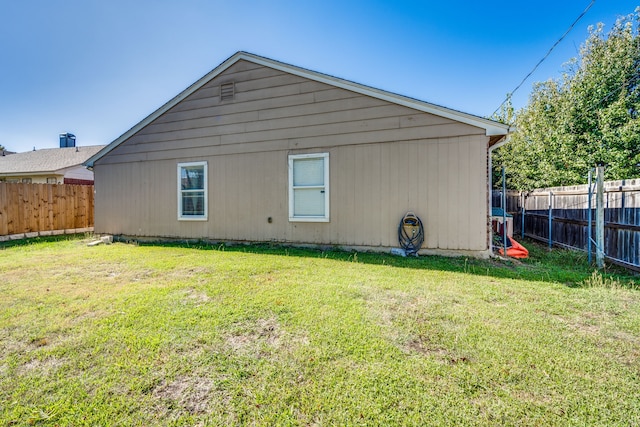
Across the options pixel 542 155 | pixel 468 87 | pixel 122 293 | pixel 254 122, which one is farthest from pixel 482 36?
pixel 122 293

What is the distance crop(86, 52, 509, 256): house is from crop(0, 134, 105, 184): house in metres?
8.02

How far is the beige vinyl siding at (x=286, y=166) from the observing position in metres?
5.47

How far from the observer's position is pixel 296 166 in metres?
6.57

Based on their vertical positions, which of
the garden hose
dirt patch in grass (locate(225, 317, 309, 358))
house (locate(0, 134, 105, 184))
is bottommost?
dirt patch in grass (locate(225, 317, 309, 358))

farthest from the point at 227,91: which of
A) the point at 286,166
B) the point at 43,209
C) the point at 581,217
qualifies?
the point at 581,217

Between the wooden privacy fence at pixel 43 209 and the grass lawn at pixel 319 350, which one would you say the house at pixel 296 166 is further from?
the wooden privacy fence at pixel 43 209

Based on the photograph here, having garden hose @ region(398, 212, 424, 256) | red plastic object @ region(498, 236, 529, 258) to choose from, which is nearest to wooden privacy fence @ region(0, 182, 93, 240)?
garden hose @ region(398, 212, 424, 256)

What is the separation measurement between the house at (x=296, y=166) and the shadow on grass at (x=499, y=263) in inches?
12.2

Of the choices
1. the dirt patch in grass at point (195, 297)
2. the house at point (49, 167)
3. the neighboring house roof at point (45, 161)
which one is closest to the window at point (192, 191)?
the dirt patch in grass at point (195, 297)

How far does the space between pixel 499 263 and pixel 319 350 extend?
14.3ft

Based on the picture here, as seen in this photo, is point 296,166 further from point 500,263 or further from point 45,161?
point 45,161

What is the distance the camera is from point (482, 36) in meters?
8.88

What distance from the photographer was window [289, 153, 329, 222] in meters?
6.30

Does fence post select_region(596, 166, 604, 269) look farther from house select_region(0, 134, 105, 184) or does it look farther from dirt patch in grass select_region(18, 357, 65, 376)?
house select_region(0, 134, 105, 184)
